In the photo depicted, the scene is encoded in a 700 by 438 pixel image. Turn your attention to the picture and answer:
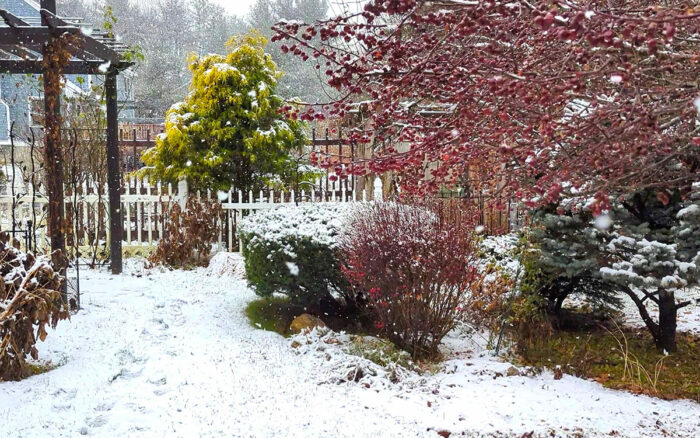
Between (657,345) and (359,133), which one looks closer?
(359,133)

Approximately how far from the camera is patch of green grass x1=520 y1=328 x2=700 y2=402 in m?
4.75

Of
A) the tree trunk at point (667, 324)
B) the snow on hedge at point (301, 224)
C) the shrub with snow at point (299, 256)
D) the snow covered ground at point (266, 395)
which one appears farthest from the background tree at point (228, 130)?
the tree trunk at point (667, 324)

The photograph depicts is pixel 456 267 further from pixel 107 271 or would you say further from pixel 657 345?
pixel 107 271

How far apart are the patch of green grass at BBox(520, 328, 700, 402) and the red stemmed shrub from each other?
102 cm

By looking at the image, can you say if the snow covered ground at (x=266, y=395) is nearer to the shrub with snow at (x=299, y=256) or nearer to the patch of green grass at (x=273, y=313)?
the patch of green grass at (x=273, y=313)

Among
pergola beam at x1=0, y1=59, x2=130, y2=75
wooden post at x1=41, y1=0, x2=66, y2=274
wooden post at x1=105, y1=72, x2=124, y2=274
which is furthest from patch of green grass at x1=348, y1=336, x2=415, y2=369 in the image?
pergola beam at x1=0, y1=59, x2=130, y2=75

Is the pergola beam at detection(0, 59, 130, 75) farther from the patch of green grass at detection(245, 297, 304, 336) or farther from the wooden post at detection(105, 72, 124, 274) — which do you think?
the patch of green grass at detection(245, 297, 304, 336)

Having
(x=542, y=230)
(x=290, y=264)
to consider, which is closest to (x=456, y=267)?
(x=542, y=230)

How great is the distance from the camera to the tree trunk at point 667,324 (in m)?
5.28

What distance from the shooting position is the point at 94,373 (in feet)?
14.3

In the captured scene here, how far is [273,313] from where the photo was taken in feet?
20.9

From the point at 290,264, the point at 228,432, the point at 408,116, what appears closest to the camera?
the point at 408,116

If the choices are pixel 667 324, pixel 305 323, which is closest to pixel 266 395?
pixel 305 323

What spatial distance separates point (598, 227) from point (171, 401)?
3945mm
